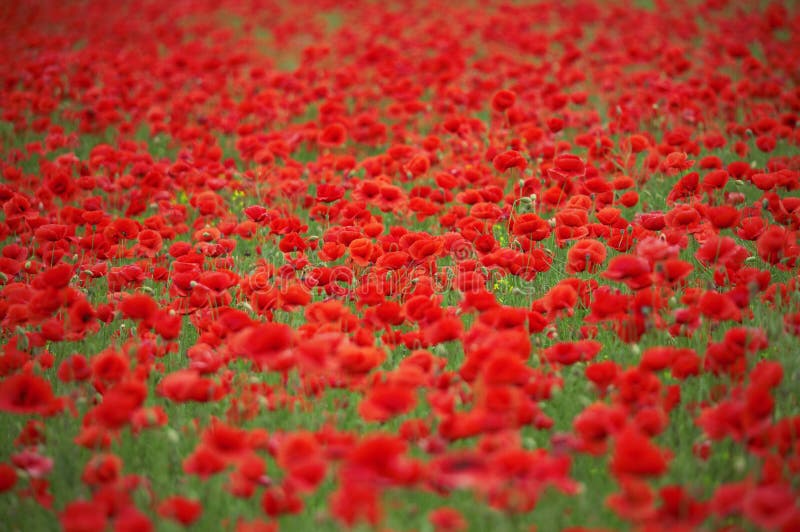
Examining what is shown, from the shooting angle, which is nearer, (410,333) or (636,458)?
(636,458)

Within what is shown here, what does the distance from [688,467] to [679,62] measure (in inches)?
230

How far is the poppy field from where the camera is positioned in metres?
2.23

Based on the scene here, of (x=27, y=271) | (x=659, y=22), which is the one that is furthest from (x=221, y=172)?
(x=659, y=22)

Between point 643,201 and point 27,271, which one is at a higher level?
point 27,271

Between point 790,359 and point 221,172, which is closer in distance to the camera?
point 790,359

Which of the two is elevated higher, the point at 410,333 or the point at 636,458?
the point at 636,458

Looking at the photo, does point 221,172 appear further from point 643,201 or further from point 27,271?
point 643,201

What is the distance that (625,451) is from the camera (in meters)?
2.00

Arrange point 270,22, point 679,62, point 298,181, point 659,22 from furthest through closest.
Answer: point 270,22 → point 659,22 → point 679,62 → point 298,181

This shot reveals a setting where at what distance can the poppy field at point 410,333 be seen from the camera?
2.23 m

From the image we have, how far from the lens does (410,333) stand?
10.3ft

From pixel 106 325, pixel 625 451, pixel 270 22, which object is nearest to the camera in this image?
pixel 625 451

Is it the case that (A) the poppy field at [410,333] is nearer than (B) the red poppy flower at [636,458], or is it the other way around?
(B) the red poppy flower at [636,458]

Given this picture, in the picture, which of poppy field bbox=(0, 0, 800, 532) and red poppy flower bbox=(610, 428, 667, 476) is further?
poppy field bbox=(0, 0, 800, 532)
